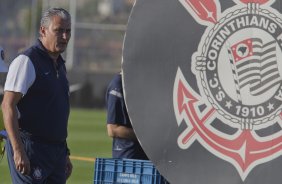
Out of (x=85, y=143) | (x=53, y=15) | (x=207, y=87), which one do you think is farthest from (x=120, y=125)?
(x=85, y=143)

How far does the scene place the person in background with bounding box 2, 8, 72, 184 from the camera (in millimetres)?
7223

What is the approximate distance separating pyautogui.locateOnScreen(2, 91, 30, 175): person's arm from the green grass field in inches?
256

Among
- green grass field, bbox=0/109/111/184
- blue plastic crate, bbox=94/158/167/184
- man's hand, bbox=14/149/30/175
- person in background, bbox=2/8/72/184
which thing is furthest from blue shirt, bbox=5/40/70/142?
green grass field, bbox=0/109/111/184

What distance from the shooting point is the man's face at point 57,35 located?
24.0 ft

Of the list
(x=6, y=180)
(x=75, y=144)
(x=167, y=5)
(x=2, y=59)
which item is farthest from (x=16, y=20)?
(x=167, y=5)

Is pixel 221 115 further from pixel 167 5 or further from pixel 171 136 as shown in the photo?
pixel 167 5

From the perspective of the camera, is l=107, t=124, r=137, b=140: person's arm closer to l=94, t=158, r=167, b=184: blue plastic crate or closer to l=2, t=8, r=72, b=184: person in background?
l=2, t=8, r=72, b=184: person in background

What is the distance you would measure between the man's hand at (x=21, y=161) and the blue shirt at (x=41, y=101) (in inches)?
12.7

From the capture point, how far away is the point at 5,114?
23.3ft

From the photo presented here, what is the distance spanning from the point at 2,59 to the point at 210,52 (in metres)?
2.90

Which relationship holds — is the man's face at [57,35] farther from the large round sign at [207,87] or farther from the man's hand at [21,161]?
the large round sign at [207,87]

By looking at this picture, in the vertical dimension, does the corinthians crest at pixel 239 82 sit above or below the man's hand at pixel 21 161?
above

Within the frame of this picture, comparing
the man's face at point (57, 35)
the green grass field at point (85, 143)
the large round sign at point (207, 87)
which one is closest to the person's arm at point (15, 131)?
the man's face at point (57, 35)

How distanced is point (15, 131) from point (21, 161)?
0.20 m
